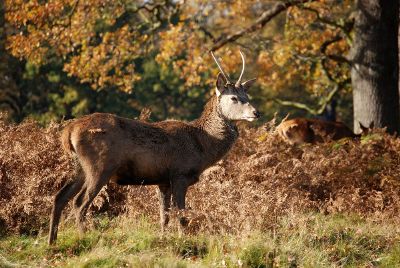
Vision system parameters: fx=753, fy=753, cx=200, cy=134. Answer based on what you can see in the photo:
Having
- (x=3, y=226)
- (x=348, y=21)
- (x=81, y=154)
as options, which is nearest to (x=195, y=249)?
(x=81, y=154)

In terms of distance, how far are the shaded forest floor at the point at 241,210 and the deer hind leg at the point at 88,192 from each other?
0.21 meters

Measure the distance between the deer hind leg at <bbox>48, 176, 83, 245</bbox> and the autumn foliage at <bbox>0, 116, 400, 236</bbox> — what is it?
72 centimetres

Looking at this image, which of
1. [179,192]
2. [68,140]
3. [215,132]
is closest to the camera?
[68,140]

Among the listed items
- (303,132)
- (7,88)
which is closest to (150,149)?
(303,132)

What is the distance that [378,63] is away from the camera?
51.0ft

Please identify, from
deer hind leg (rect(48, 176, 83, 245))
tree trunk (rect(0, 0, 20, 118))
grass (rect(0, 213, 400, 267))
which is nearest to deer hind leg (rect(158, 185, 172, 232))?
grass (rect(0, 213, 400, 267))

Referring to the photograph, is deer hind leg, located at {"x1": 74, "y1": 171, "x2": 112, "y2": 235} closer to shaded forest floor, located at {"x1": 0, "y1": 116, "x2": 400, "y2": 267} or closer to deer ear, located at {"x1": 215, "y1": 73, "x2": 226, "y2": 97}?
shaded forest floor, located at {"x1": 0, "y1": 116, "x2": 400, "y2": 267}

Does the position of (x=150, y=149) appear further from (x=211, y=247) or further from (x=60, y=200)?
(x=211, y=247)

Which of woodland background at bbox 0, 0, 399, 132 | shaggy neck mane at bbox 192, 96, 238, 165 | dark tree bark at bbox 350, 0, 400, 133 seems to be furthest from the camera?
woodland background at bbox 0, 0, 399, 132

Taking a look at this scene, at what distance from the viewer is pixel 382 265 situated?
27.2 ft

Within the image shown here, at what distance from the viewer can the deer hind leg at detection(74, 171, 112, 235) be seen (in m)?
8.70

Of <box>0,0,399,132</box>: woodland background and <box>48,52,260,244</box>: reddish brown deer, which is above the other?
<box>0,0,399,132</box>: woodland background

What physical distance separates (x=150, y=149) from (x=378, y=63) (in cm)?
782

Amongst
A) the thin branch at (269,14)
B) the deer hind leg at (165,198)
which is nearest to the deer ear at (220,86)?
the deer hind leg at (165,198)
